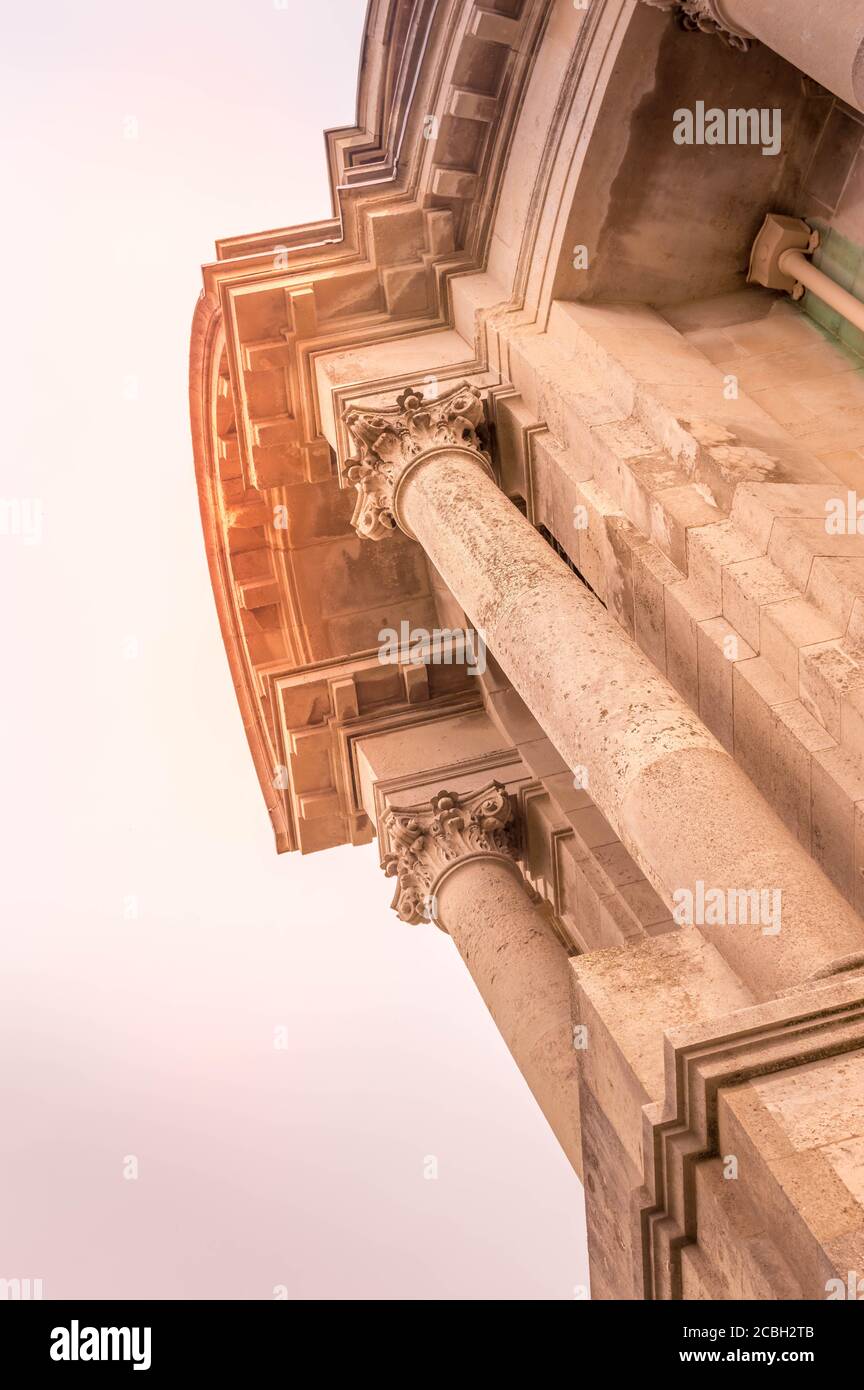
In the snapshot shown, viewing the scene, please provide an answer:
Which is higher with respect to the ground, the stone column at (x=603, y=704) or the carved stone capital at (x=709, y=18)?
the carved stone capital at (x=709, y=18)

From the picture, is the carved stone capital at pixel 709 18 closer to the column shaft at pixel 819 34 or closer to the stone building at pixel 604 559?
the stone building at pixel 604 559

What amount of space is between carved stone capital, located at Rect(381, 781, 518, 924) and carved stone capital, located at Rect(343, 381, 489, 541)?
13.4 ft

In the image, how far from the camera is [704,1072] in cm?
814

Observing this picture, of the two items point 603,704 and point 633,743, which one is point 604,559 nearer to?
point 603,704

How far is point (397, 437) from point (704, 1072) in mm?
9102

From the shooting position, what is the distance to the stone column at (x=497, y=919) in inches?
587

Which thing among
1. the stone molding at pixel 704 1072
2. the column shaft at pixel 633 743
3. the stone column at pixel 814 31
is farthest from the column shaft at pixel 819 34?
the stone molding at pixel 704 1072

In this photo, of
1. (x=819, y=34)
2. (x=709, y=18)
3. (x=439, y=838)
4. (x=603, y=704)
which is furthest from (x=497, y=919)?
(x=819, y=34)

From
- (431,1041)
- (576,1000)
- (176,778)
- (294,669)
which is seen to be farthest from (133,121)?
(576,1000)

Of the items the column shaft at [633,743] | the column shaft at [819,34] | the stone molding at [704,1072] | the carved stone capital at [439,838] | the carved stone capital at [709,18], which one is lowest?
the stone molding at [704,1072]

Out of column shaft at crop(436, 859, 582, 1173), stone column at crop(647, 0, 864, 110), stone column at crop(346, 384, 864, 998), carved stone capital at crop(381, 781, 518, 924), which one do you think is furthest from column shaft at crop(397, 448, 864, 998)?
carved stone capital at crop(381, 781, 518, 924)

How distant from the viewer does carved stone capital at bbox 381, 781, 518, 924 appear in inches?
713

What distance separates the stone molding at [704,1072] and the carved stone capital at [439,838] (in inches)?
373

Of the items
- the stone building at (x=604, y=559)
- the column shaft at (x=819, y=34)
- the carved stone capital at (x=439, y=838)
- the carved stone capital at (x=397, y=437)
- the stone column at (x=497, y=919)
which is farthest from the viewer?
the carved stone capital at (x=439, y=838)
